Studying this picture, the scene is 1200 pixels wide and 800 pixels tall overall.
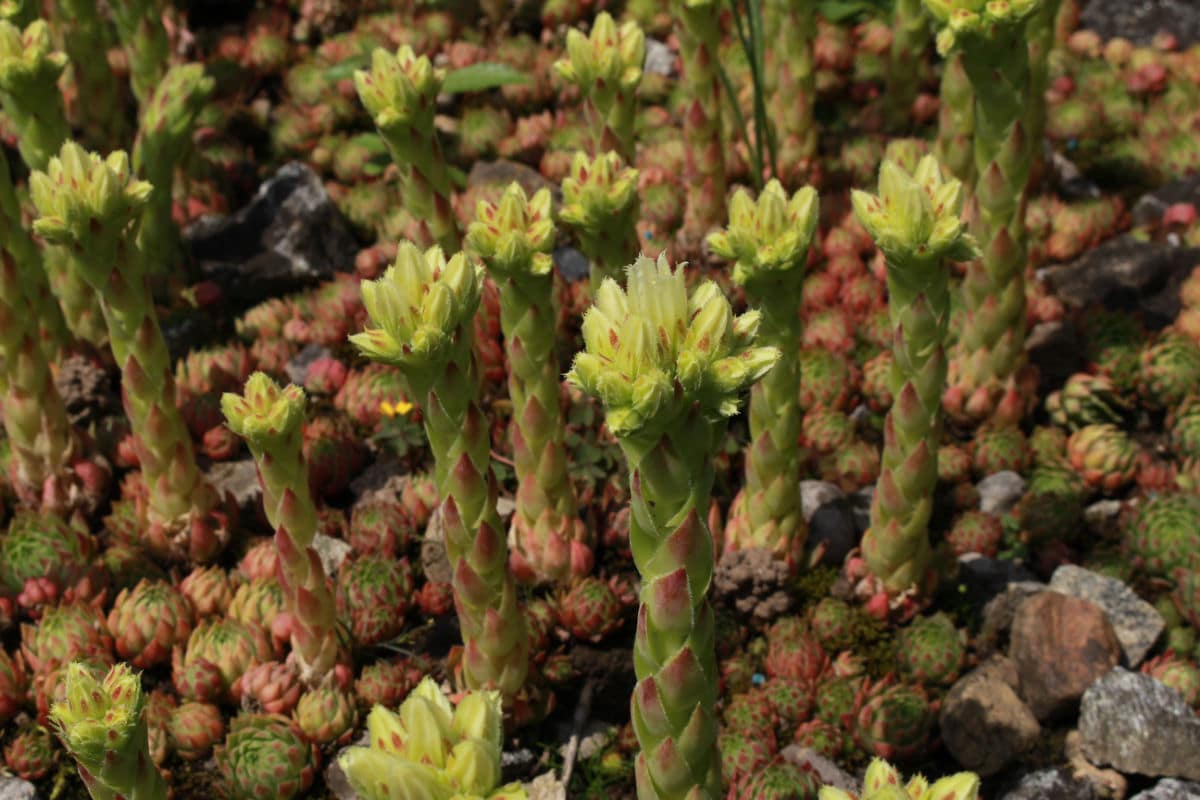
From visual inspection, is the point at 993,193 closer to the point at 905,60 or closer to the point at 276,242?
the point at 905,60

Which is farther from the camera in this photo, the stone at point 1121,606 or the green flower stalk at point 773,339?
the stone at point 1121,606

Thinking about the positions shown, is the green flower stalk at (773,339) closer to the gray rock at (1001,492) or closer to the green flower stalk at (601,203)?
the green flower stalk at (601,203)

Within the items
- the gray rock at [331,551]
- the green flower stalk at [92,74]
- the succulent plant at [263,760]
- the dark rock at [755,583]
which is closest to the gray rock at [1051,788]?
the dark rock at [755,583]

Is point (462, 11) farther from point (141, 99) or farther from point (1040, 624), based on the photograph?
point (1040, 624)

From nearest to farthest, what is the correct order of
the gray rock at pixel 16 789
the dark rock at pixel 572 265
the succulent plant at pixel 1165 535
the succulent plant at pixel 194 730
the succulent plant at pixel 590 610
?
the gray rock at pixel 16 789 → the succulent plant at pixel 194 730 → the succulent plant at pixel 590 610 → the succulent plant at pixel 1165 535 → the dark rock at pixel 572 265

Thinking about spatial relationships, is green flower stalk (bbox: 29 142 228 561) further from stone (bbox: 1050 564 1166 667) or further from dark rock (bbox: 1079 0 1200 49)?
dark rock (bbox: 1079 0 1200 49)

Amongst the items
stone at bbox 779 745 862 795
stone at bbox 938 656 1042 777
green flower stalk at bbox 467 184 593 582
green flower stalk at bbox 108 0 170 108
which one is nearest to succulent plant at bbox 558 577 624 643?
green flower stalk at bbox 467 184 593 582

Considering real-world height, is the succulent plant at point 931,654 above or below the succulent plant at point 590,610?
below
